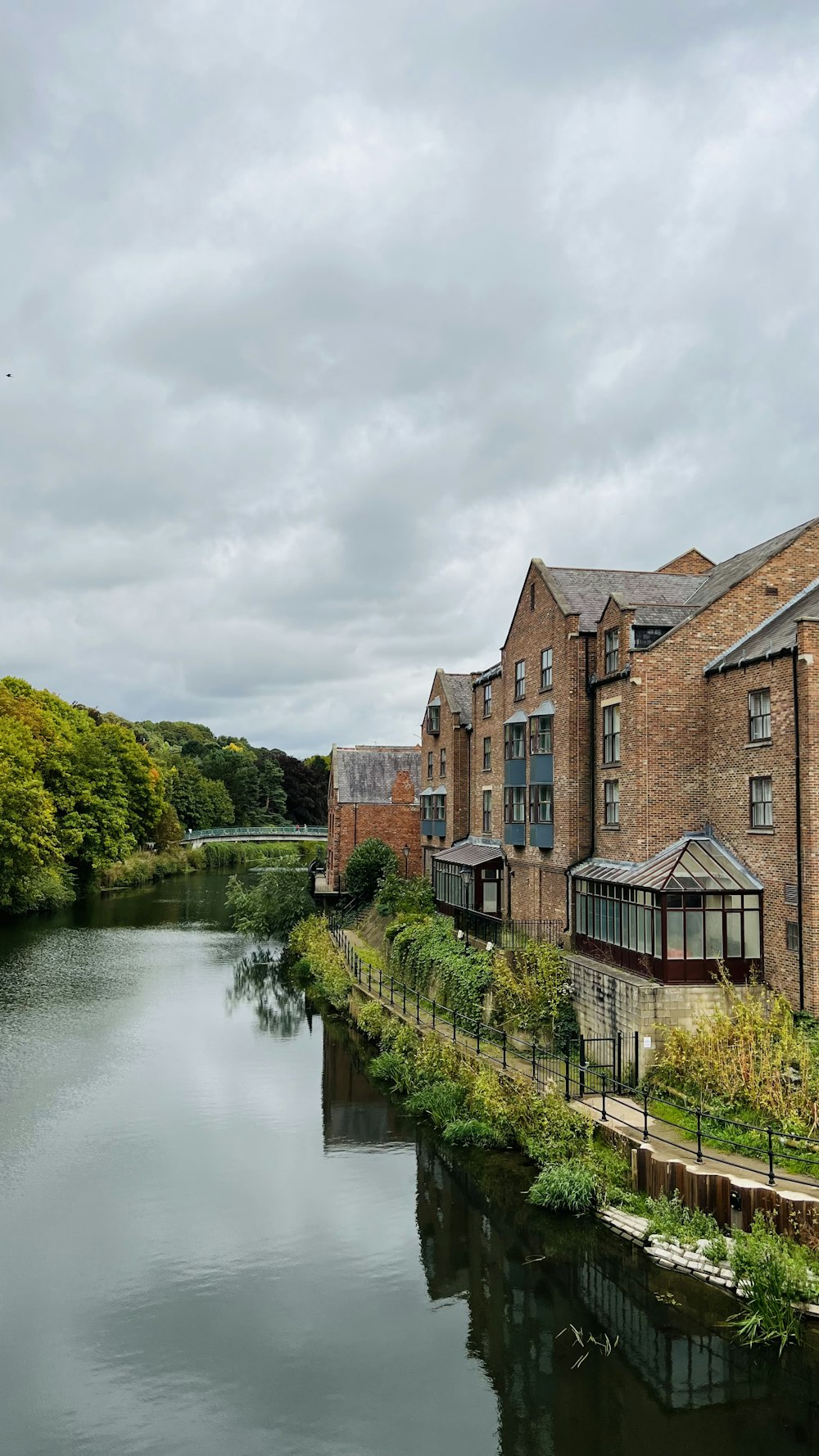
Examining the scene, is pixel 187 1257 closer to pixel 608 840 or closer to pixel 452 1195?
pixel 452 1195

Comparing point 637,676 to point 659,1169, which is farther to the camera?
point 637,676

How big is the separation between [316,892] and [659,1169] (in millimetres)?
35718

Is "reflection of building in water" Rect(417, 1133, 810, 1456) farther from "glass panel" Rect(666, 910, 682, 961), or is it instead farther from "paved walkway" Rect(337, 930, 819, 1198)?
"glass panel" Rect(666, 910, 682, 961)

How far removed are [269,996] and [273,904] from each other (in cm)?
983

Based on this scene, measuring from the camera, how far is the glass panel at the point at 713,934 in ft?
66.4

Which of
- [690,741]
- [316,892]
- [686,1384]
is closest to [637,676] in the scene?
[690,741]

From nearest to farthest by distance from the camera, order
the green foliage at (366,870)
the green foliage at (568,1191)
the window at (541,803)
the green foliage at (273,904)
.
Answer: the green foliage at (568,1191) → the window at (541,803) → the green foliage at (366,870) → the green foliage at (273,904)

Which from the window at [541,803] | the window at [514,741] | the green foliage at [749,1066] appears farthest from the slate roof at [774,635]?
the window at [514,741]

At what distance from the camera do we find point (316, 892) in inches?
1969

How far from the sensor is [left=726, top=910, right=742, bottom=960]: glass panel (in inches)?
802

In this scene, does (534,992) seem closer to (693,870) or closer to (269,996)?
(693,870)

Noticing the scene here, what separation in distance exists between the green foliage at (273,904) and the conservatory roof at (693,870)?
87.6 feet

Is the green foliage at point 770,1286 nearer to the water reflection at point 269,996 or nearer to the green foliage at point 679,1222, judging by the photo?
the green foliage at point 679,1222

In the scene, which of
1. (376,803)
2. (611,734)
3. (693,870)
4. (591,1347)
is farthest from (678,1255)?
(376,803)
